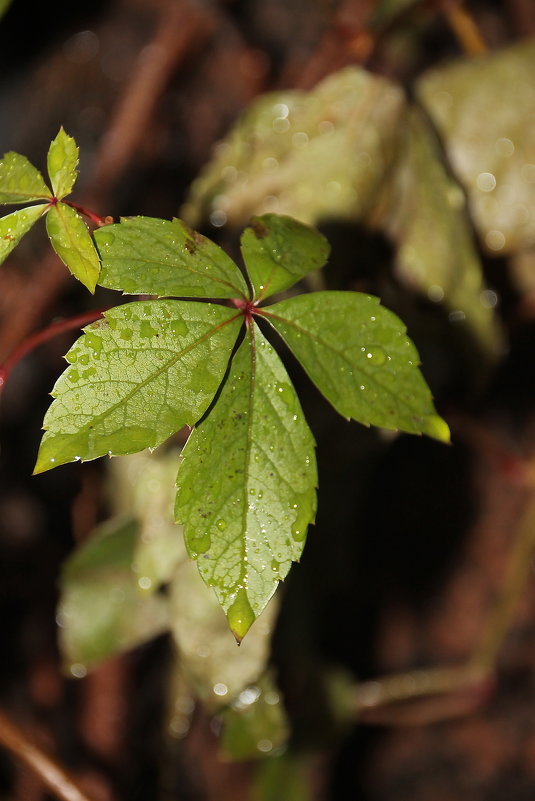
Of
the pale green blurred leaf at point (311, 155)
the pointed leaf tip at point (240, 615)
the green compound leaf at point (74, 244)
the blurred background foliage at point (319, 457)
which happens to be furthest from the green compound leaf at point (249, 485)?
the pale green blurred leaf at point (311, 155)

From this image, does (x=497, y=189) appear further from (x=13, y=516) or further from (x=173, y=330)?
(x=13, y=516)

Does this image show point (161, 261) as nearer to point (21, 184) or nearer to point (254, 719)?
point (21, 184)

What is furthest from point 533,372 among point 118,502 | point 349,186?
point 118,502

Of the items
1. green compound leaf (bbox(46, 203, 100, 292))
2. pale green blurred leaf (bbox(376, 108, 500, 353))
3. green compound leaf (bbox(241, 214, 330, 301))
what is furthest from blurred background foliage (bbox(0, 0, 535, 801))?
green compound leaf (bbox(46, 203, 100, 292))

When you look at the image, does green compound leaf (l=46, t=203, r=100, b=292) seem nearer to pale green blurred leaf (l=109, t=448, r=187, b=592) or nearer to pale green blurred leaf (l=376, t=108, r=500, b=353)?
pale green blurred leaf (l=109, t=448, r=187, b=592)

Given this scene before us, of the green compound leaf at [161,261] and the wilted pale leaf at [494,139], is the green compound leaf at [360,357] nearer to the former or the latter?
the green compound leaf at [161,261]
